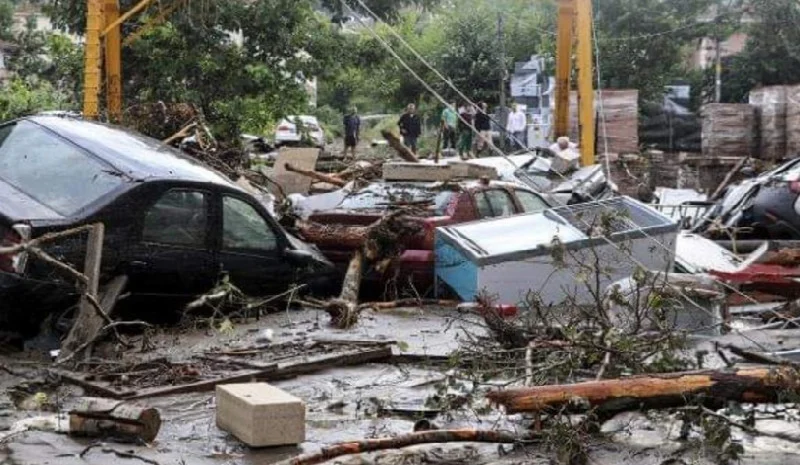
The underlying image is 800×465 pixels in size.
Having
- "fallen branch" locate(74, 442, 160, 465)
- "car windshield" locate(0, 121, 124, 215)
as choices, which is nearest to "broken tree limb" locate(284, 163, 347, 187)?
"car windshield" locate(0, 121, 124, 215)

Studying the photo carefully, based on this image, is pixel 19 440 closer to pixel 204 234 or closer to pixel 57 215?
pixel 57 215

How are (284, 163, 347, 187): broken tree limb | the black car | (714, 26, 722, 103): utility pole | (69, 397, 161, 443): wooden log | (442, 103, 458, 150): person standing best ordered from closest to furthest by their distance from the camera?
(69, 397, 161, 443): wooden log, the black car, (284, 163, 347, 187): broken tree limb, (442, 103, 458, 150): person standing, (714, 26, 722, 103): utility pole

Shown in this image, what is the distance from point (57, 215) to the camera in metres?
9.06

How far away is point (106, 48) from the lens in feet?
59.7

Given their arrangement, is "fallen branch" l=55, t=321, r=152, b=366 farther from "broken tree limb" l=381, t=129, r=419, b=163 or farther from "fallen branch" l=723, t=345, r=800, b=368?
"broken tree limb" l=381, t=129, r=419, b=163

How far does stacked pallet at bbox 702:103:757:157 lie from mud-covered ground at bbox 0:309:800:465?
18.7m

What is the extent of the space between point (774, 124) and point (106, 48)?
15639mm

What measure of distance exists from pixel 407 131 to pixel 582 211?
15.5 m

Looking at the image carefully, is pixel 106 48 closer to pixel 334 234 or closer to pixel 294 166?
pixel 294 166

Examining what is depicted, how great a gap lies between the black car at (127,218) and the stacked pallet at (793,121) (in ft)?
59.6

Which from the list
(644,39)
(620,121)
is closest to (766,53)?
(644,39)

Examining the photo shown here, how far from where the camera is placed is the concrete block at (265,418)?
21.6 ft

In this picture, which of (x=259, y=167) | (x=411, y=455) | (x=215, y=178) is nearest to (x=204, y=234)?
(x=215, y=178)

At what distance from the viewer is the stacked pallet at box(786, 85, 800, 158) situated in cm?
2626
